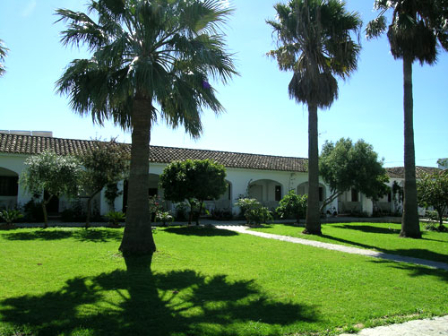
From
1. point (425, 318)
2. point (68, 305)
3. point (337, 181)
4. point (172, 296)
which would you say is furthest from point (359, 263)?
point (337, 181)

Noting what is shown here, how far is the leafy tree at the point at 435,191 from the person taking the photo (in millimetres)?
18391

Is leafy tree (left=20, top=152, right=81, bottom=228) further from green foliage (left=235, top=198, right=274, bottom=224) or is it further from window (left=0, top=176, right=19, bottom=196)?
green foliage (left=235, top=198, right=274, bottom=224)

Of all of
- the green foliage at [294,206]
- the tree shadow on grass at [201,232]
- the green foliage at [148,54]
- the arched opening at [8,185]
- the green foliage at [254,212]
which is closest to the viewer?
the green foliage at [148,54]

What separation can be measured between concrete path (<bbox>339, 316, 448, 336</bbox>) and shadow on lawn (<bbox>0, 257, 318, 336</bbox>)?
2.61ft

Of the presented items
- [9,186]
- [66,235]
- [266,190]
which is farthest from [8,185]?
[266,190]

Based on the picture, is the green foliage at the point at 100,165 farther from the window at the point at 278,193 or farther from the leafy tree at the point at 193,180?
the window at the point at 278,193

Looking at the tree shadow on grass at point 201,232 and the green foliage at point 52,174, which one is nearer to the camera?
the green foliage at point 52,174

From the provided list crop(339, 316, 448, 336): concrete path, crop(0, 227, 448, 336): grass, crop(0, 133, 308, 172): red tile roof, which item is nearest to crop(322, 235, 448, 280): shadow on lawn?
crop(0, 227, 448, 336): grass

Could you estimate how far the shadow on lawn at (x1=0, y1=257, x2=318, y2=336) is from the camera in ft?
14.5

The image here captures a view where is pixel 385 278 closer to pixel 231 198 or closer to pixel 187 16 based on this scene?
pixel 187 16

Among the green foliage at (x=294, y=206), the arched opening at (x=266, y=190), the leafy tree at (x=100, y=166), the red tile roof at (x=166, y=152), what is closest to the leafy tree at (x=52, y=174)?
the leafy tree at (x=100, y=166)

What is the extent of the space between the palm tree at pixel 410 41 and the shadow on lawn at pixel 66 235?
12.3 meters

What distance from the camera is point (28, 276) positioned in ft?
22.3

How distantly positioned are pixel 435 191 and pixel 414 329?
16281 mm
